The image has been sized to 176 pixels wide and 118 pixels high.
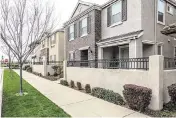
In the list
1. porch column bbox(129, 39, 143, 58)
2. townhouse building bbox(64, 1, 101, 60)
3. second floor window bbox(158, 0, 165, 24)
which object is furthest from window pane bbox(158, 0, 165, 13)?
townhouse building bbox(64, 1, 101, 60)

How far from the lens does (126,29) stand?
11.5 meters

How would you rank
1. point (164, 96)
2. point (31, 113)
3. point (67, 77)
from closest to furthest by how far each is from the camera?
point (31, 113) → point (164, 96) → point (67, 77)

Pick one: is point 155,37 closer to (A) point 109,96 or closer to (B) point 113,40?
(B) point 113,40

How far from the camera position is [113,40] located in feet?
38.7

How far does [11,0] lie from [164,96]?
983 centimetres

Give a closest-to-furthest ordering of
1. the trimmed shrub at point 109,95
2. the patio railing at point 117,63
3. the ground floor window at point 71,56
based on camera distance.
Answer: the patio railing at point 117,63
the trimmed shrub at point 109,95
the ground floor window at point 71,56

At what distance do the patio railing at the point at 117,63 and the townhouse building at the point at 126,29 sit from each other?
4.52ft

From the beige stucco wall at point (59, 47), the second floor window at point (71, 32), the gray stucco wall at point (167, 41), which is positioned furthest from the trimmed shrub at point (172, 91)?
the beige stucco wall at point (59, 47)

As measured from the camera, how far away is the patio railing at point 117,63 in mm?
7452

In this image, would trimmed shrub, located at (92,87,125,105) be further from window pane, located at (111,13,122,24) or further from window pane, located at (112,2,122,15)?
window pane, located at (112,2,122,15)

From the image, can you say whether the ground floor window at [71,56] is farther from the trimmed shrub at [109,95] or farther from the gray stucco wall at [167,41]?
the gray stucco wall at [167,41]

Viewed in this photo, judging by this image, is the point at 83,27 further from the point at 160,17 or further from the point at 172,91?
the point at 172,91

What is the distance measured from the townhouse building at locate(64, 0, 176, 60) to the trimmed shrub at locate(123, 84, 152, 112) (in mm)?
4234

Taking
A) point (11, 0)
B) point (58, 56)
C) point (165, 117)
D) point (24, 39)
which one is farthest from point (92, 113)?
point (58, 56)
